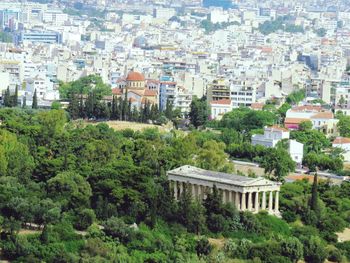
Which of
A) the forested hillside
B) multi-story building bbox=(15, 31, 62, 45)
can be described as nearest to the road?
the forested hillside

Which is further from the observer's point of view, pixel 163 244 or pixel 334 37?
pixel 334 37

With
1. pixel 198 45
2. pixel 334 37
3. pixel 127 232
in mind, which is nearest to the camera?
pixel 127 232

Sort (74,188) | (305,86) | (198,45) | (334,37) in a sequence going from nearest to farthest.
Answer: (74,188), (305,86), (198,45), (334,37)

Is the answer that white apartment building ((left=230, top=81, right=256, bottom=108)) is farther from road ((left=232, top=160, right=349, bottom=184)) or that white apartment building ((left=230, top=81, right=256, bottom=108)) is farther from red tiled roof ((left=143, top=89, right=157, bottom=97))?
road ((left=232, top=160, right=349, bottom=184))

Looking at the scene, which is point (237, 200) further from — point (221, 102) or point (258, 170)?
point (221, 102)

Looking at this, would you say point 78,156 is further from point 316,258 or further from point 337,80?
point 337,80

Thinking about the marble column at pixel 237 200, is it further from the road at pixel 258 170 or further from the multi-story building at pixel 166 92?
the multi-story building at pixel 166 92

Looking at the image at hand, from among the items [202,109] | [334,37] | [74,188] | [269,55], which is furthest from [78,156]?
[334,37]
